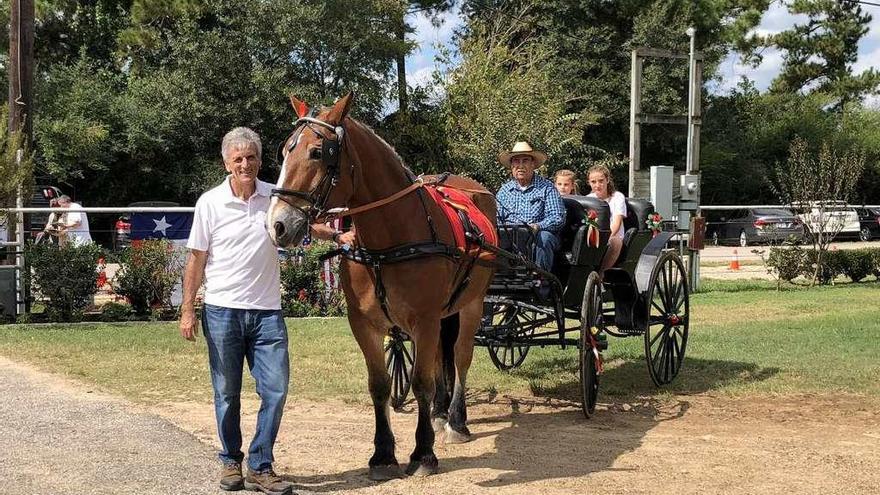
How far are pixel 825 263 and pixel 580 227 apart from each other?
43.8ft

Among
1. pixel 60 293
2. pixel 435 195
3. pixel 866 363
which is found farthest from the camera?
pixel 60 293

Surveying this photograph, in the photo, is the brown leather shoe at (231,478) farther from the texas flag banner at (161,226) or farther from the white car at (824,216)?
the white car at (824,216)

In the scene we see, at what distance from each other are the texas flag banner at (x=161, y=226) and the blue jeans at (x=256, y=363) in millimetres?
9470

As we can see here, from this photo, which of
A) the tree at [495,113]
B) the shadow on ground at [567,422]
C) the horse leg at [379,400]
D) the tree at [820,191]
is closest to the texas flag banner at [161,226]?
the shadow on ground at [567,422]

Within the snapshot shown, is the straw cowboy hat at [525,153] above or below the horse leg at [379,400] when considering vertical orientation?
above

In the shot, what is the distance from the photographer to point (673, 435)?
6766 millimetres

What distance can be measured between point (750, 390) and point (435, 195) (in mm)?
3985

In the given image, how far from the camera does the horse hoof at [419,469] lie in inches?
221

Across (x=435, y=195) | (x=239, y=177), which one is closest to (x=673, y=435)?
(x=435, y=195)

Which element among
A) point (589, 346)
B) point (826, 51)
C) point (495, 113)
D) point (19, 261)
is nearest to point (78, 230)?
point (19, 261)

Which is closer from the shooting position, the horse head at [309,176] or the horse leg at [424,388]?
the horse head at [309,176]

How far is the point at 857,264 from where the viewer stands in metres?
19.5

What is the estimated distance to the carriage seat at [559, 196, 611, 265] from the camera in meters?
7.72

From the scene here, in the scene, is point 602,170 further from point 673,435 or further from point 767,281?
point 767,281
